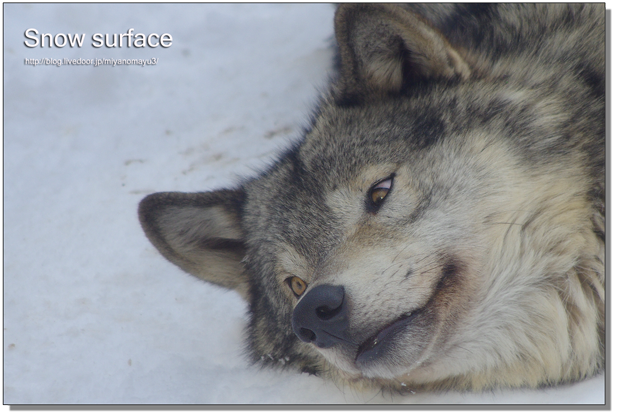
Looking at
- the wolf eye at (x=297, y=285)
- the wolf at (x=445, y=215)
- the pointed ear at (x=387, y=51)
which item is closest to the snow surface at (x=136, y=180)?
the wolf at (x=445, y=215)

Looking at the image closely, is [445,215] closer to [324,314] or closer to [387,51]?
[324,314]

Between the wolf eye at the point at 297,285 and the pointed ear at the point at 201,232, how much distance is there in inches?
24.1

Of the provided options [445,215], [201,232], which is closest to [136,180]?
[201,232]

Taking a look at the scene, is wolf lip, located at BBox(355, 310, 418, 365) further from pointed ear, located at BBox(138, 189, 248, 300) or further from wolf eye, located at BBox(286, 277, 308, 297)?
pointed ear, located at BBox(138, 189, 248, 300)

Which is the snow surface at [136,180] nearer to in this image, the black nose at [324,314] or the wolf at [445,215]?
Result: the wolf at [445,215]

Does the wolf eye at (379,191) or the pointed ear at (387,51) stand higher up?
the pointed ear at (387,51)

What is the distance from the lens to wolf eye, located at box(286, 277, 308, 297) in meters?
2.80

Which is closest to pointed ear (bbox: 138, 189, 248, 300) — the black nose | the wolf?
the wolf

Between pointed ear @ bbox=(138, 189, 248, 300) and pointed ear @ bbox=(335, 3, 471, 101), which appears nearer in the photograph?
pointed ear @ bbox=(335, 3, 471, 101)

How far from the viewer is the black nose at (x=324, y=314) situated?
226 centimetres

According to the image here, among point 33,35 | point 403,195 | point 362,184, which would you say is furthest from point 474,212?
point 33,35

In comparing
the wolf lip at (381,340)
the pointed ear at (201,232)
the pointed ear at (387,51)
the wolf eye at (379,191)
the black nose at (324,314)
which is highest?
the pointed ear at (387,51)

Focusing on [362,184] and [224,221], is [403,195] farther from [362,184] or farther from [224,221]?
[224,221]

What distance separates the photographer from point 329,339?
7.64ft
